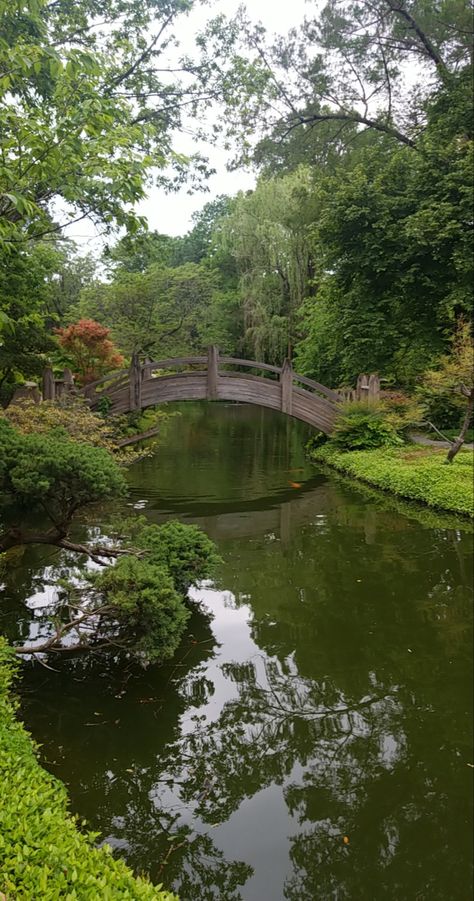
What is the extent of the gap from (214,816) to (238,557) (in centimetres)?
421

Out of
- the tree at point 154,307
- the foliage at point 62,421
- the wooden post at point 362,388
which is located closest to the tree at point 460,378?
the wooden post at point 362,388

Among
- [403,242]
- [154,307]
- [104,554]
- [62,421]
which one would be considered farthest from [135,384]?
[104,554]

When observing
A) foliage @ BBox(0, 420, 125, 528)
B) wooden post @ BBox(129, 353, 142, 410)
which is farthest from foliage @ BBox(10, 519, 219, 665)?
wooden post @ BBox(129, 353, 142, 410)

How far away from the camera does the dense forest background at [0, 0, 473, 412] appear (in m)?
4.31

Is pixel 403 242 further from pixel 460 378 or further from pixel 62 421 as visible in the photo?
pixel 62 421

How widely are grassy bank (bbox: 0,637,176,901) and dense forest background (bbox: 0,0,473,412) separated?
2783 mm

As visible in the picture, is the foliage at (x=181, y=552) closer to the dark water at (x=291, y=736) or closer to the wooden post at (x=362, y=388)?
the dark water at (x=291, y=736)

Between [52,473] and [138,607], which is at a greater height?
[52,473]

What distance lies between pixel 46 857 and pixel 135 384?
36.2ft

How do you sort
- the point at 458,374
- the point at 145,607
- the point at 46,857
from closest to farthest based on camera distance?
the point at 46,857 < the point at 145,607 < the point at 458,374

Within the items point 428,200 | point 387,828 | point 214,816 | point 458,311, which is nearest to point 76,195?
point 214,816

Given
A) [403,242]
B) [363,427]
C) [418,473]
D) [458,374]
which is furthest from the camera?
[363,427]

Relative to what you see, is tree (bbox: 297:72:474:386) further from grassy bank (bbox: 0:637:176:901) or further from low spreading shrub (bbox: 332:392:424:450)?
grassy bank (bbox: 0:637:176:901)

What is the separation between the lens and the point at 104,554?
5.15 metres
